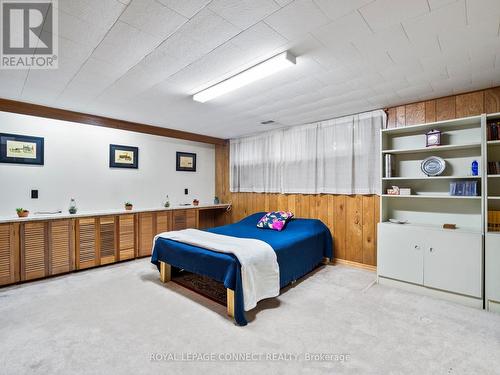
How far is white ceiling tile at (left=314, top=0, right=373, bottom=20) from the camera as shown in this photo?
1.54 m

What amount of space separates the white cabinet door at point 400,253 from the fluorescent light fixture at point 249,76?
2360 mm

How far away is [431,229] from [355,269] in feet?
4.29

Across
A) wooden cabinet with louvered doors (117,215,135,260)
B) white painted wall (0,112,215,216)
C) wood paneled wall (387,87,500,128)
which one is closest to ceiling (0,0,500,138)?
wood paneled wall (387,87,500,128)

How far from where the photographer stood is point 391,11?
5.34 feet

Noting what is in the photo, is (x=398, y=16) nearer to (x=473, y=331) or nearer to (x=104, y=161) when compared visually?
(x=473, y=331)

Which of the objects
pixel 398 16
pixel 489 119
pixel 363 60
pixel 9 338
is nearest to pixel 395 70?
pixel 363 60

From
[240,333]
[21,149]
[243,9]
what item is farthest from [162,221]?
[243,9]

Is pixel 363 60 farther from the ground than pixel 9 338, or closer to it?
farther from the ground

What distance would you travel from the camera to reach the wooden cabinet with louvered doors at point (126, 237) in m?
3.97

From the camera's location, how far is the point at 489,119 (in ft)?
8.91

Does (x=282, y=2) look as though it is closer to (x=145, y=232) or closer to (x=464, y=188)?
(x=464, y=188)

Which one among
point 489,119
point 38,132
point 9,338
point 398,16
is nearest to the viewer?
point 398,16

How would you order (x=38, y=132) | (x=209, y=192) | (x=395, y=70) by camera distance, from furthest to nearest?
(x=209, y=192), (x=38, y=132), (x=395, y=70)

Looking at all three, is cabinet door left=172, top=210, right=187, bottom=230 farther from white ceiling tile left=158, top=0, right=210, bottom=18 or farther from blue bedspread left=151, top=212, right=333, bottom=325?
white ceiling tile left=158, top=0, right=210, bottom=18
